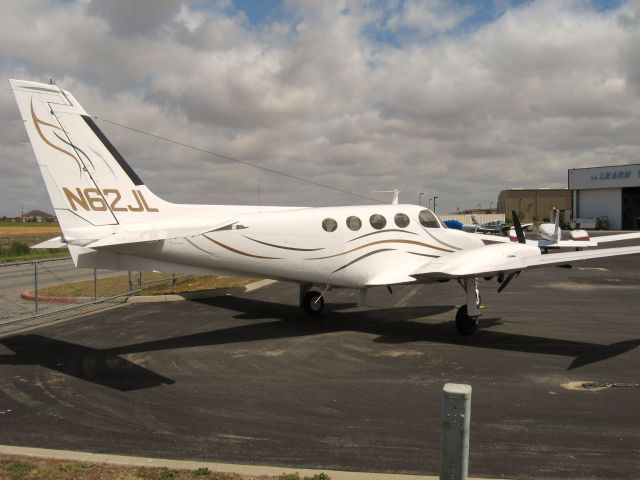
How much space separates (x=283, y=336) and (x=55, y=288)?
14.2 m

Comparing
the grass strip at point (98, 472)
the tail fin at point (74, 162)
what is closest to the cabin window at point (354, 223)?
the tail fin at point (74, 162)

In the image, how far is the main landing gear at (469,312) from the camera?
12148 mm

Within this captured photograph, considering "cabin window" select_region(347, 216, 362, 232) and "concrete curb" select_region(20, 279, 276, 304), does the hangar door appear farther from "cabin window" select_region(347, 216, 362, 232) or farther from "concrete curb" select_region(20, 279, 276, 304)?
"cabin window" select_region(347, 216, 362, 232)

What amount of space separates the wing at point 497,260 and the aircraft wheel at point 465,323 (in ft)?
3.48

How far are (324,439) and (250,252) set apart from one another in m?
6.38

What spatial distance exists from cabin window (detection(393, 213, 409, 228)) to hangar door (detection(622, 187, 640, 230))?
9515cm

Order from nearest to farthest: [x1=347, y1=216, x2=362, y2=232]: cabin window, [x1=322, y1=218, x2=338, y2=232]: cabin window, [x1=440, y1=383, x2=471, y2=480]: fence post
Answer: [x1=440, y1=383, x2=471, y2=480]: fence post
[x1=322, y1=218, x2=338, y2=232]: cabin window
[x1=347, y1=216, x2=362, y2=232]: cabin window

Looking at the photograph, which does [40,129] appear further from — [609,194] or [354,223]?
[609,194]

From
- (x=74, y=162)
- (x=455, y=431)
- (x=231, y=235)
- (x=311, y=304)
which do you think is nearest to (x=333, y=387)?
(x=455, y=431)

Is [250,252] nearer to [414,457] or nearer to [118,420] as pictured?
[118,420]

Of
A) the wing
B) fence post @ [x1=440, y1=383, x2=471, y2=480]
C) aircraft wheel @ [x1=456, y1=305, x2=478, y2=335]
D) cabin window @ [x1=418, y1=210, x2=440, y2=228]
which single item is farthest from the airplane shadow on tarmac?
fence post @ [x1=440, y1=383, x2=471, y2=480]

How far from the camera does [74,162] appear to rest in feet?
34.2

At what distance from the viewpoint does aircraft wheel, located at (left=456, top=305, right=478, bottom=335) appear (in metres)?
12.2

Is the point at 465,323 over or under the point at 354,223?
under
